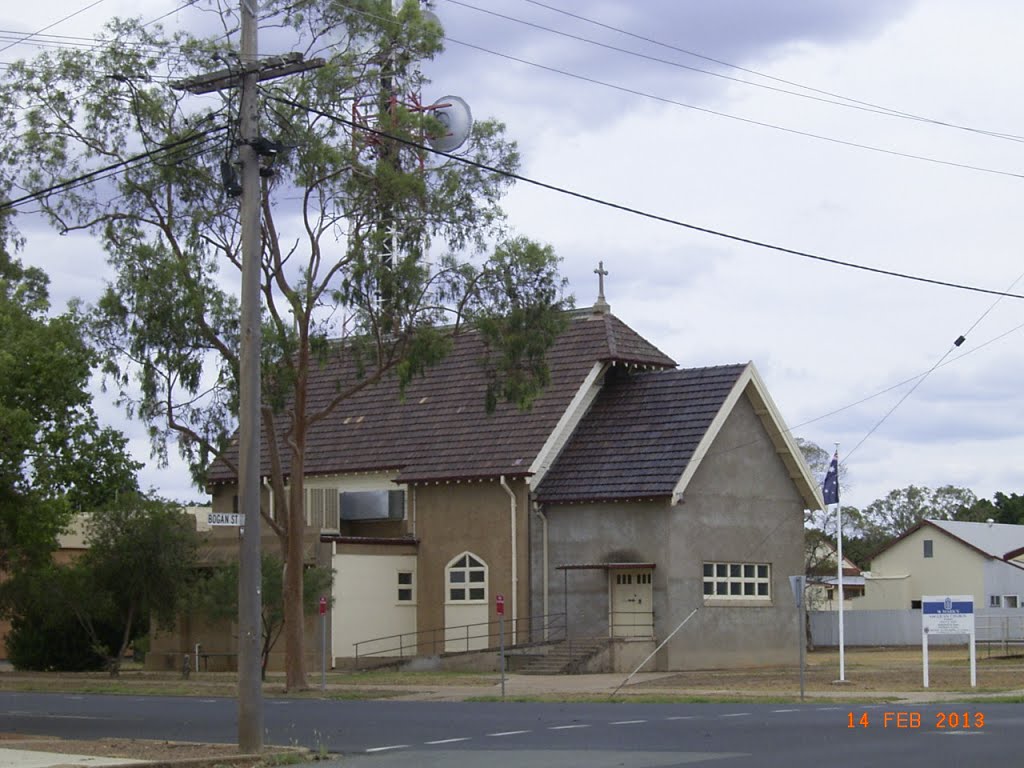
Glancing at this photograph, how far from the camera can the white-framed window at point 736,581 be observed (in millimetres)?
42250

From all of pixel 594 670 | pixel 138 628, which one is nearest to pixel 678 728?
pixel 594 670

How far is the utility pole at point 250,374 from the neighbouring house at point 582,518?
66.7 ft

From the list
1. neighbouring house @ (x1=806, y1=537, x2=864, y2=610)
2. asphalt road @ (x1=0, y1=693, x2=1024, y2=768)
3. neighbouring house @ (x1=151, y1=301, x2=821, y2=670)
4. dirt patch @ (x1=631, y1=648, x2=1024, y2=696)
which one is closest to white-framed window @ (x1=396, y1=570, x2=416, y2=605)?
neighbouring house @ (x1=151, y1=301, x2=821, y2=670)

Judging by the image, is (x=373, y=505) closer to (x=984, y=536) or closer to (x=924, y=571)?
(x=924, y=571)

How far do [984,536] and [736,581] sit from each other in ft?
131

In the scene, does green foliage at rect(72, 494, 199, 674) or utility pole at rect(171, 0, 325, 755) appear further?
green foliage at rect(72, 494, 199, 674)

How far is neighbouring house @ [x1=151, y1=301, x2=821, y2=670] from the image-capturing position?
41.2 metres

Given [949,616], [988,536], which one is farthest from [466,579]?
[988,536]

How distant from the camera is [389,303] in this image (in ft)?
107

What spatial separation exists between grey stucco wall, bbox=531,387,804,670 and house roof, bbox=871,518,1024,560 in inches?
1362

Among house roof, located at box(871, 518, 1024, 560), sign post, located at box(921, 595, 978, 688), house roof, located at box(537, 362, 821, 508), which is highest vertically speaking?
house roof, located at box(537, 362, 821, 508)

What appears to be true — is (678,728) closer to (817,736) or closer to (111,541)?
(817,736)

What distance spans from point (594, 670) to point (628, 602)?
2.88 m

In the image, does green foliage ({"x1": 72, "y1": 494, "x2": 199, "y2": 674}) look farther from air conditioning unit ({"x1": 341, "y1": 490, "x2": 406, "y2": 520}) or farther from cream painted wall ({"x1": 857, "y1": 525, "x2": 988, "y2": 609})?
cream painted wall ({"x1": 857, "y1": 525, "x2": 988, "y2": 609})
